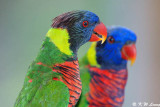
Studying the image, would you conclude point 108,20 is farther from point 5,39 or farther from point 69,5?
point 5,39

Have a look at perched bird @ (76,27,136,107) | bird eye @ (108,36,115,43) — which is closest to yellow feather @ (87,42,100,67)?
perched bird @ (76,27,136,107)

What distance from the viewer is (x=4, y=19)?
2.00m

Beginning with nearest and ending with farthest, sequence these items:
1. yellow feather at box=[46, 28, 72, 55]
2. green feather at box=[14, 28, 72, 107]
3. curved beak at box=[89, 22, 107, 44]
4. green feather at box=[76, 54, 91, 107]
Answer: green feather at box=[14, 28, 72, 107]
yellow feather at box=[46, 28, 72, 55]
curved beak at box=[89, 22, 107, 44]
green feather at box=[76, 54, 91, 107]

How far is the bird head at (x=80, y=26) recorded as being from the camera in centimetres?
94

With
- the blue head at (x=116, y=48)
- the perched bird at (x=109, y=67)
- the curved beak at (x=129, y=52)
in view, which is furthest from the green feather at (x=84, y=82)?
the curved beak at (x=129, y=52)

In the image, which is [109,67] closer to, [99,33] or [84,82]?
[84,82]

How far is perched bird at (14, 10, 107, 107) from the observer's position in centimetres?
84

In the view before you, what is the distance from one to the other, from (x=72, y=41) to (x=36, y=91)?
0.92 ft

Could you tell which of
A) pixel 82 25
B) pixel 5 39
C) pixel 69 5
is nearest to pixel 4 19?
pixel 5 39

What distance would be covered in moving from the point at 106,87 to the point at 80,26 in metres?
0.51

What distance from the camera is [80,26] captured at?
0.99 metres

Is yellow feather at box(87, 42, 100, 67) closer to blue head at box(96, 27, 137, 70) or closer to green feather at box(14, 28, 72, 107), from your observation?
blue head at box(96, 27, 137, 70)

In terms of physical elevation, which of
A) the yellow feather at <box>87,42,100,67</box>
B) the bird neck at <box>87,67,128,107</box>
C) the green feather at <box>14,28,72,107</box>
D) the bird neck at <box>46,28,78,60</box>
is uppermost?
the bird neck at <box>46,28,78,60</box>

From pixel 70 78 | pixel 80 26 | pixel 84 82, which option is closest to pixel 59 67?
pixel 70 78
